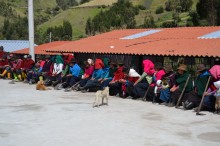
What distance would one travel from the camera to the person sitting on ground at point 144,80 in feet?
45.2

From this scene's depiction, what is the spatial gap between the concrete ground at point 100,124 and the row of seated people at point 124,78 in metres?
0.47

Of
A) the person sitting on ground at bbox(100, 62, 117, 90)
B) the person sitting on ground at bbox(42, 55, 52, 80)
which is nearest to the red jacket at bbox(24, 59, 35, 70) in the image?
the person sitting on ground at bbox(42, 55, 52, 80)

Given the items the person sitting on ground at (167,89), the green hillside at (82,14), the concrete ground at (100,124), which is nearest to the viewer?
the concrete ground at (100,124)

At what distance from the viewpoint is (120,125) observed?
9742mm

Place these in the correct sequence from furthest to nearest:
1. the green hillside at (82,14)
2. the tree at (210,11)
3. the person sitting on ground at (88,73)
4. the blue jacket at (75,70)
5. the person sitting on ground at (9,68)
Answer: the green hillside at (82,14)
the tree at (210,11)
the person sitting on ground at (9,68)
the blue jacket at (75,70)
the person sitting on ground at (88,73)

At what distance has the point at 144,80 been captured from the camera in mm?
14039

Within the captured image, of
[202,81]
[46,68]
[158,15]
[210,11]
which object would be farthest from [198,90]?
[158,15]

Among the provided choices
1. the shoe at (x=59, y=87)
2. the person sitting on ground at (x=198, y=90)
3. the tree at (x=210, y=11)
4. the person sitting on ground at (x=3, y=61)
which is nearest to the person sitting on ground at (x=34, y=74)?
the shoe at (x=59, y=87)

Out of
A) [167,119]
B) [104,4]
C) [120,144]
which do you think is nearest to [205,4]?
[167,119]

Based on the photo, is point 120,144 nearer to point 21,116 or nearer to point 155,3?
point 21,116

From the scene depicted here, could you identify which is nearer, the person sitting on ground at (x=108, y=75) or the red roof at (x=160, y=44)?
the red roof at (x=160, y=44)

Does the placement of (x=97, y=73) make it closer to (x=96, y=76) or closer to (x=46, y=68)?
(x=96, y=76)

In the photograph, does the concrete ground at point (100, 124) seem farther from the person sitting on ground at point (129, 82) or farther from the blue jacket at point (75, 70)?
the blue jacket at point (75, 70)

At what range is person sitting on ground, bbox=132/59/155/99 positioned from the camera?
543 inches
